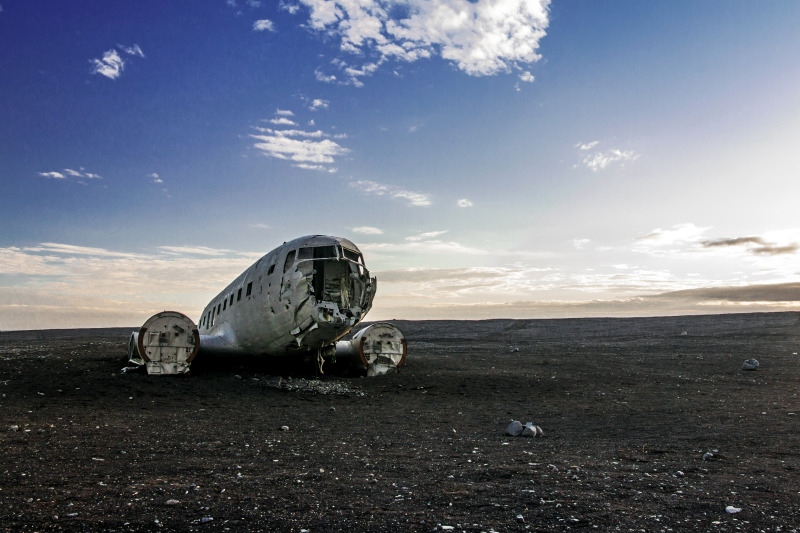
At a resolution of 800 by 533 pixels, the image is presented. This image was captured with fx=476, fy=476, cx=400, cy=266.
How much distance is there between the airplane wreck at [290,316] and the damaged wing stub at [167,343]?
0.10 ft

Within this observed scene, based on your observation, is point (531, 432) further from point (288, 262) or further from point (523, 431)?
point (288, 262)

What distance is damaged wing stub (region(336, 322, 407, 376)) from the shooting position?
1827 cm

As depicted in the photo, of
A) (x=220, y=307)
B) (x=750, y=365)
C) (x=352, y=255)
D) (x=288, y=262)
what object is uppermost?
(x=352, y=255)

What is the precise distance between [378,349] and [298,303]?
4510 millimetres

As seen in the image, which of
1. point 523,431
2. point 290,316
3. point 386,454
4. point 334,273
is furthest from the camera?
point 334,273

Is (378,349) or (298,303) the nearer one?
(298,303)

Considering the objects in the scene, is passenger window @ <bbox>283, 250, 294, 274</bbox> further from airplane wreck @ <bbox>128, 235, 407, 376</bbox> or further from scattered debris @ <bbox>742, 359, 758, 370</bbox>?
scattered debris @ <bbox>742, 359, 758, 370</bbox>

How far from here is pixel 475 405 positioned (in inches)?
516

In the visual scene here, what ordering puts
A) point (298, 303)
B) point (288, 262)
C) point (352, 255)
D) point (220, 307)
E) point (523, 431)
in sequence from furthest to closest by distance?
1. point (220, 307)
2. point (352, 255)
3. point (288, 262)
4. point (298, 303)
5. point (523, 431)

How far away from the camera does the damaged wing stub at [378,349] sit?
18270mm

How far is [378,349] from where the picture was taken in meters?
18.4

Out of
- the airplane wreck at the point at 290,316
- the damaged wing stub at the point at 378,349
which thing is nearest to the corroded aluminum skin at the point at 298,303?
the airplane wreck at the point at 290,316

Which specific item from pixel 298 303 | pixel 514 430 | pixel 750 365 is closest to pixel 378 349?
pixel 298 303

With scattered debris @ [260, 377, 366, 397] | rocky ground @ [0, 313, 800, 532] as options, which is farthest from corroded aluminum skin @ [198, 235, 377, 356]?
rocky ground @ [0, 313, 800, 532]
